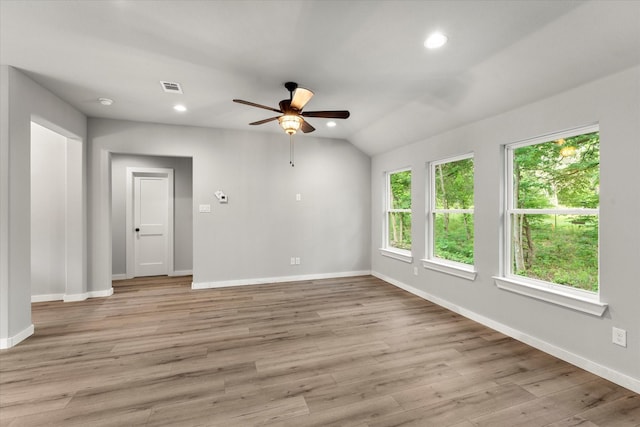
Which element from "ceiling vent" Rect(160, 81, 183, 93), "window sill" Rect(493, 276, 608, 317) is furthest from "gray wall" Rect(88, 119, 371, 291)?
"window sill" Rect(493, 276, 608, 317)

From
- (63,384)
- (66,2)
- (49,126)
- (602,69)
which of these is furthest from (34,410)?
(602,69)

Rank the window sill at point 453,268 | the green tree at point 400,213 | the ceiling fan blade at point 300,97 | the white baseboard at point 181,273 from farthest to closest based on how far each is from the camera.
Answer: the white baseboard at point 181,273, the green tree at point 400,213, the window sill at point 453,268, the ceiling fan blade at point 300,97

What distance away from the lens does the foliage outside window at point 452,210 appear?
3.86 m

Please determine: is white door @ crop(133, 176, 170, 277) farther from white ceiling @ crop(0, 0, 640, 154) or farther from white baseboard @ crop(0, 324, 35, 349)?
white baseboard @ crop(0, 324, 35, 349)

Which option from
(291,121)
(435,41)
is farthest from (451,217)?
(291,121)

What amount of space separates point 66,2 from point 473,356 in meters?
4.16

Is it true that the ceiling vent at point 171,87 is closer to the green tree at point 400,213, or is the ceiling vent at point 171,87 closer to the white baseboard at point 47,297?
the white baseboard at point 47,297

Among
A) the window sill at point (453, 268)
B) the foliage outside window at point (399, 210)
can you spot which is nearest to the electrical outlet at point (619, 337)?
the window sill at point (453, 268)

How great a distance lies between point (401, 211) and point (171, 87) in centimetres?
392

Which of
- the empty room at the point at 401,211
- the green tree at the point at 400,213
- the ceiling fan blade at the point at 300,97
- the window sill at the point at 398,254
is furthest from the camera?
the green tree at the point at 400,213

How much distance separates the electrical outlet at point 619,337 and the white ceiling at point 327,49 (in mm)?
1982

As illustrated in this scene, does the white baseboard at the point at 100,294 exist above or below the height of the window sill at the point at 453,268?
below

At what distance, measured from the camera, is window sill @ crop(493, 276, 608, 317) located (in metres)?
2.39

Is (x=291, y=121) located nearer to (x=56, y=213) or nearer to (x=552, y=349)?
(x=552, y=349)
